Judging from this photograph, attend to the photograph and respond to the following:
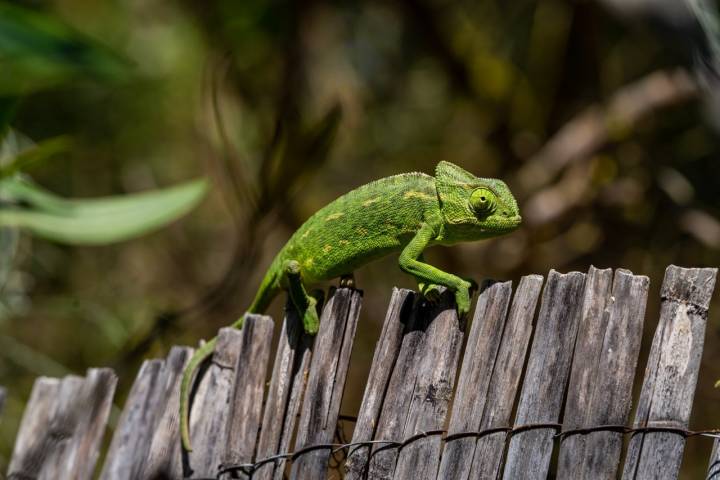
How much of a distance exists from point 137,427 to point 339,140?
3.36 m

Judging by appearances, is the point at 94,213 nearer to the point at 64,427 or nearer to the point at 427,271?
the point at 64,427

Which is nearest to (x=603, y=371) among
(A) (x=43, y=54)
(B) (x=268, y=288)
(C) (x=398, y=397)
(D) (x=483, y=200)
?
(C) (x=398, y=397)

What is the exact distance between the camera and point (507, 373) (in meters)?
2.09

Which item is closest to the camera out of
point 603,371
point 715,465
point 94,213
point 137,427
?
point 715,465

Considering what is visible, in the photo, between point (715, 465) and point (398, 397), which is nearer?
point (715, 465)

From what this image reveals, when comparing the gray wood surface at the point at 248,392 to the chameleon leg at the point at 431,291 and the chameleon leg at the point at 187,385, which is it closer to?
the chameleon leg at the point at 187,385

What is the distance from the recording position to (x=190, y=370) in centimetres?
288

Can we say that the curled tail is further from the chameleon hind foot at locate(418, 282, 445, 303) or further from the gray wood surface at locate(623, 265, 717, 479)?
the gray wood surface at locate(623, 265, 717, 479)

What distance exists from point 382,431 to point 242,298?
13.0ft

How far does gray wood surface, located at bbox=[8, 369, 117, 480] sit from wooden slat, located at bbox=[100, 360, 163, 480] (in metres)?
0.15

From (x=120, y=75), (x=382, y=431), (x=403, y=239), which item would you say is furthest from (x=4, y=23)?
(x=382, y=431)

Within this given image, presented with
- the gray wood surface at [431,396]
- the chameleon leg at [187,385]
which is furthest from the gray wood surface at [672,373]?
the chameleon leg at [187,385]

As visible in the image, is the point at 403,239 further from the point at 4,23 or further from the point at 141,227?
the point at 4,23

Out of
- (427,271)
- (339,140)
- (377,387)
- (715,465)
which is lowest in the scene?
(715,465)
